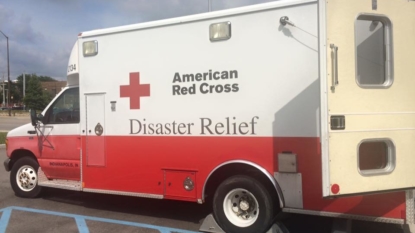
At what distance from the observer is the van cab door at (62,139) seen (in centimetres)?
729

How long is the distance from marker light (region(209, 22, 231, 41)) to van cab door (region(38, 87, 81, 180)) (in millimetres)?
2826

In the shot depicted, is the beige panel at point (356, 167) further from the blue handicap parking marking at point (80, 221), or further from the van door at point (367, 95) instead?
the blue handicap parking marking at point (80, 221)

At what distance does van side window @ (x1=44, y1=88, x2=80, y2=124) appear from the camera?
24.2 feet

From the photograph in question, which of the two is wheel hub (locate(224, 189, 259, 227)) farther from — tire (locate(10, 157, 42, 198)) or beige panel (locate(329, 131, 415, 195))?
tire (locate(10, 157, 42, 198))

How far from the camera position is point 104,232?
20.2ft

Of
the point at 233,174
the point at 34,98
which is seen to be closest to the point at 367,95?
the point at 233,174

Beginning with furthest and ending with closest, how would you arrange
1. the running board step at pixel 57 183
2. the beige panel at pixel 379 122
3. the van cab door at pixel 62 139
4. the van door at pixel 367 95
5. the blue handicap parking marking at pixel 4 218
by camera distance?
the van cab door at pixel 62 139, the running board step at pixel 57 183, the blue handicap parking marking at pixel 4 218, the beige panel at pixel 379 122, the van door at pixel 367 95

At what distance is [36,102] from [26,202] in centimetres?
4634

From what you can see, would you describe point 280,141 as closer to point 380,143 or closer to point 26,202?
point 380,143

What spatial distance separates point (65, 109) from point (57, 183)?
1.26 m

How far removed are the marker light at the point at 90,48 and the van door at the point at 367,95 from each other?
3.87 m

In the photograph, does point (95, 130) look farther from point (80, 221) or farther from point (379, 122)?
point (379, 122)

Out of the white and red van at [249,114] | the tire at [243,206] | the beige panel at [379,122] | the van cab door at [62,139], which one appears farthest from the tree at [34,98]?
the beige panel at [379,122]

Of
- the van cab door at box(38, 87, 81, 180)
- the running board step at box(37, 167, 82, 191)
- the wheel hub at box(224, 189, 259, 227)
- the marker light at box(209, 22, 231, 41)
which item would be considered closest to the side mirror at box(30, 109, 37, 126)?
the van cab door at box(38, 87, 81, 180)
